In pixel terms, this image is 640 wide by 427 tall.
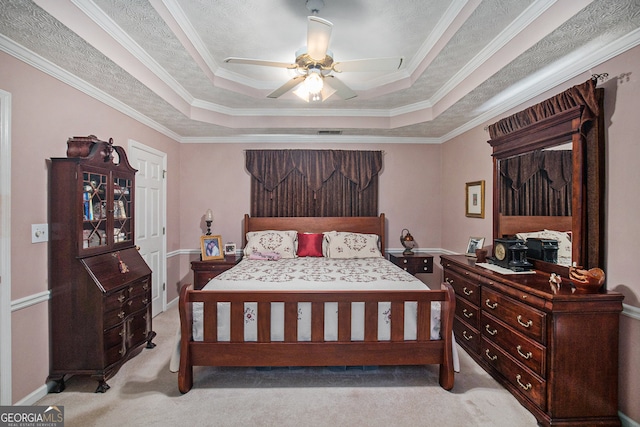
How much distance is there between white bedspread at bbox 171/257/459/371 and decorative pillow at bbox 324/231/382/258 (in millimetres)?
564

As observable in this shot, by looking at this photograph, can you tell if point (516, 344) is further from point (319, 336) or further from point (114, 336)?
point (114, 336)

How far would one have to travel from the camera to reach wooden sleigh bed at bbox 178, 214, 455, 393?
Answer: 225 cm

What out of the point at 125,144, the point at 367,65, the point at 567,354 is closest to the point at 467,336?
the point at 567,354

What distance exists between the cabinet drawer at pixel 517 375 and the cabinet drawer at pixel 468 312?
169 mm

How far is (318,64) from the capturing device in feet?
7.36

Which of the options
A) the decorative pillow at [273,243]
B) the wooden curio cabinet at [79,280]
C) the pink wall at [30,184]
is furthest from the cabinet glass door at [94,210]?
the decorative pillow at [273,243]

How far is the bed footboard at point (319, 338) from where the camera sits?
225 centimetres

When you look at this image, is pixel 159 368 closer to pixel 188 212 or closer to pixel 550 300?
pixel 188 212

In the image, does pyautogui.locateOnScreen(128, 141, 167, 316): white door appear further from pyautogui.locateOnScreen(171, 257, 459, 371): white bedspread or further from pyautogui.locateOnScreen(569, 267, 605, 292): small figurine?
pyautogui.locateOnScreen(569, 267, 605, 292): small figurine

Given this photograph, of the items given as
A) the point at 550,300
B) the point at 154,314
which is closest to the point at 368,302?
the point at 550,300

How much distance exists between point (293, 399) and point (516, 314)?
168cm

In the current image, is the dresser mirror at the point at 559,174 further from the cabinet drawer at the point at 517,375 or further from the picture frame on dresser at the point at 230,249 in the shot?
→ the picture frame on dresser at the point at 230,249

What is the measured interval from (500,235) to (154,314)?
4073mm

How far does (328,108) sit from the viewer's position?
397 centimetres
